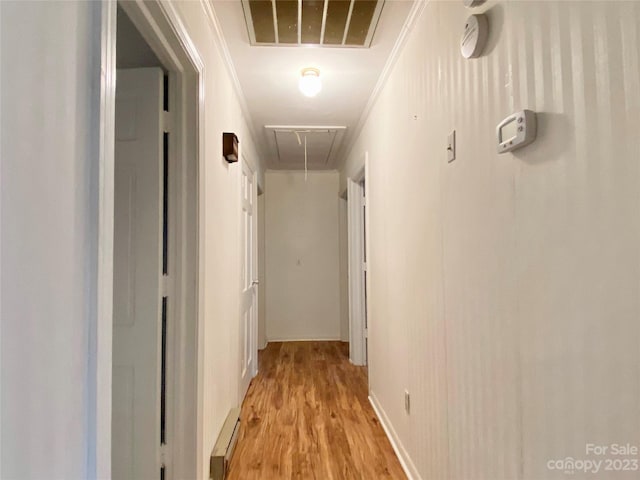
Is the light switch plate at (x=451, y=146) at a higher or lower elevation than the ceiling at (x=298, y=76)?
lower

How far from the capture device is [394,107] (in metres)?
2.28

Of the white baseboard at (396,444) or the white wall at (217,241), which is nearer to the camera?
the white wall at (217,241)

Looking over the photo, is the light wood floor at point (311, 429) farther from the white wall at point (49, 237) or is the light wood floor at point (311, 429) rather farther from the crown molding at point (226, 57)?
the crown molding at point (226, 57)

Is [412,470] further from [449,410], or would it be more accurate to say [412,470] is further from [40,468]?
[40,468]

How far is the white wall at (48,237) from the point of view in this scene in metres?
0.62

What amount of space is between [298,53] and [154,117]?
3.53 feet

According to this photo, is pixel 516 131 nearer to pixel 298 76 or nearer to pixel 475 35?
pixel 475 35

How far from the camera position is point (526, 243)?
0.99 metres

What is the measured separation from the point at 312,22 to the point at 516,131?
53.4 inches

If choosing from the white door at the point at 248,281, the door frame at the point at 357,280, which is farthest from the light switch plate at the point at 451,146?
the door frame at the point at 357,280

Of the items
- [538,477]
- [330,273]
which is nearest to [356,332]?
[330,273]

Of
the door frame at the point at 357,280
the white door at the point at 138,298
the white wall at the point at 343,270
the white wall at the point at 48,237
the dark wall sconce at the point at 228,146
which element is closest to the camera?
the white wall at the point at 48,237

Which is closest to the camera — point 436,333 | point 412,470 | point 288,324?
point 436,333

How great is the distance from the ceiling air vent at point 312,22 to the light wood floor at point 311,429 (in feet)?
7.95
